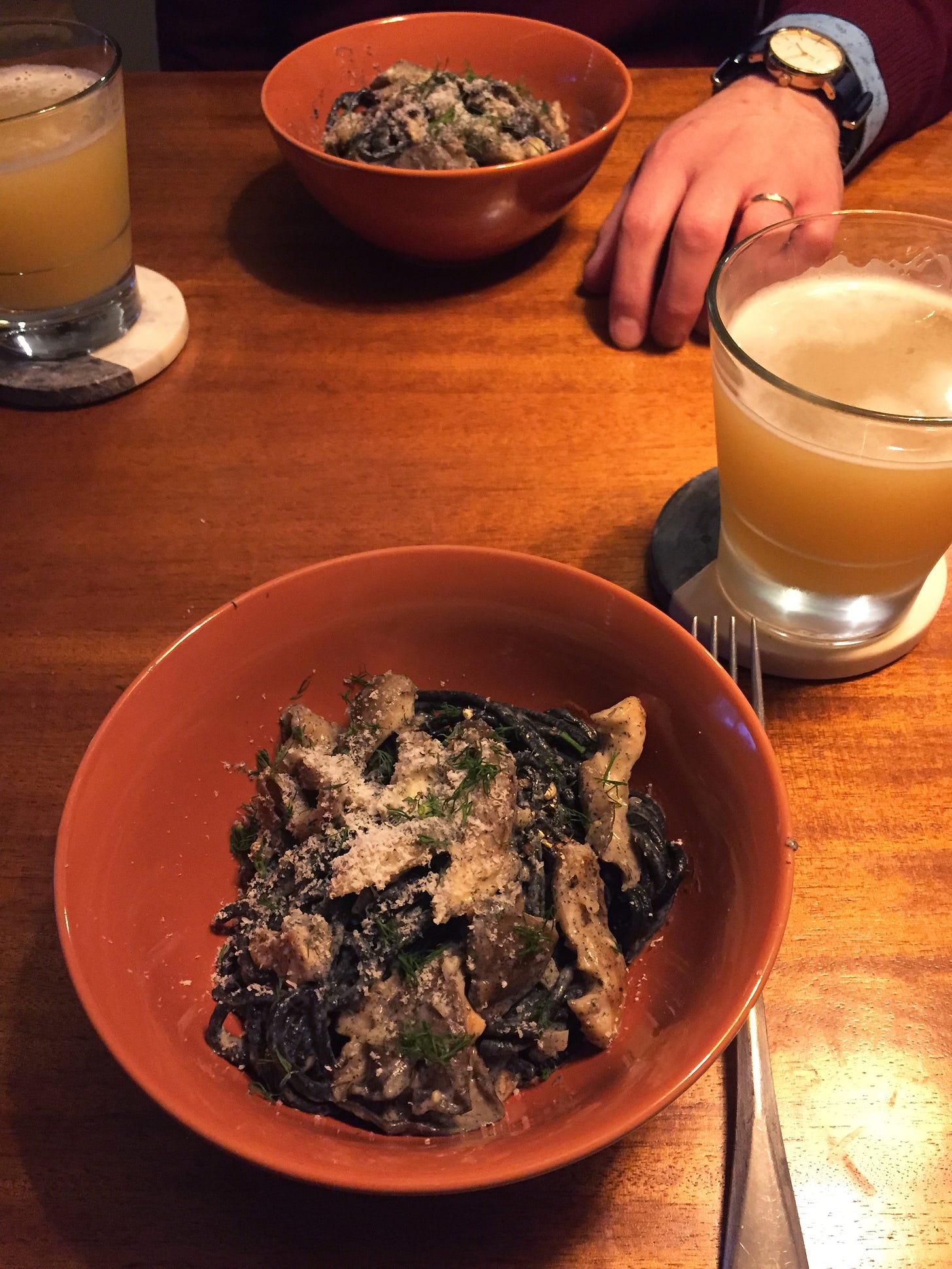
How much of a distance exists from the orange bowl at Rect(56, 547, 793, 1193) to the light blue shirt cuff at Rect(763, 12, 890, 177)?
1.56 metres

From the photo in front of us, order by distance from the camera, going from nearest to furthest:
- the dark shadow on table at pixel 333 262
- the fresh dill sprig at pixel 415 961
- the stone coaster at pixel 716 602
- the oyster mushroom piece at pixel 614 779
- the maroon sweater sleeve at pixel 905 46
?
the fresh dill sprig at pixel 415 961 → the oyster mushroom piece at pixel 614 779 → the stone coaster at pixel 716 602 → the dark shadow on table at pixel 333 262 → the maroon sweater sleeve at pixel 905 46

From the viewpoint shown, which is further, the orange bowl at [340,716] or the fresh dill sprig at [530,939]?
the fresh dill sprig at [530,939]

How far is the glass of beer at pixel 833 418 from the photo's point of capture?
1.08 metres

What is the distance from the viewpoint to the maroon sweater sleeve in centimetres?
206

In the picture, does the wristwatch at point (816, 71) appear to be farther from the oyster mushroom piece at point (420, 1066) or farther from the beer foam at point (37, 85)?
the oyster mushroom piece at point (420, 1066)

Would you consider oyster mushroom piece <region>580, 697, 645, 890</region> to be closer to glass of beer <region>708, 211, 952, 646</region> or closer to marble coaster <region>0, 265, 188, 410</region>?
glass of beer <region>708, 211, 952, 646</region>

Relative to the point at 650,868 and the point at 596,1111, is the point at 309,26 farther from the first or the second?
the point at 596,1111

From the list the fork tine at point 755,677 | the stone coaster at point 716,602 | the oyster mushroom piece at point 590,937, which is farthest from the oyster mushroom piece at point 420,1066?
the stone coaster at point 716,602

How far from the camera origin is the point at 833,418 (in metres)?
1.06

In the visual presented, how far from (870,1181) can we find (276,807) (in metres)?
0.67

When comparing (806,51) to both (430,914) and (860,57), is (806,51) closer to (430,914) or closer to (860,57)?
(860,57)

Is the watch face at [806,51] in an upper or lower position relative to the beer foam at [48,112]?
upper

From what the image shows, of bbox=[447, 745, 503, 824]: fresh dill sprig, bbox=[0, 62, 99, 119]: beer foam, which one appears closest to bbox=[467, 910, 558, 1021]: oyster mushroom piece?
bbox=[447, 745, 503, 824]: fresh dill sprig

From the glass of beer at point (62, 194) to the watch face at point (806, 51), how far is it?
132 cm
